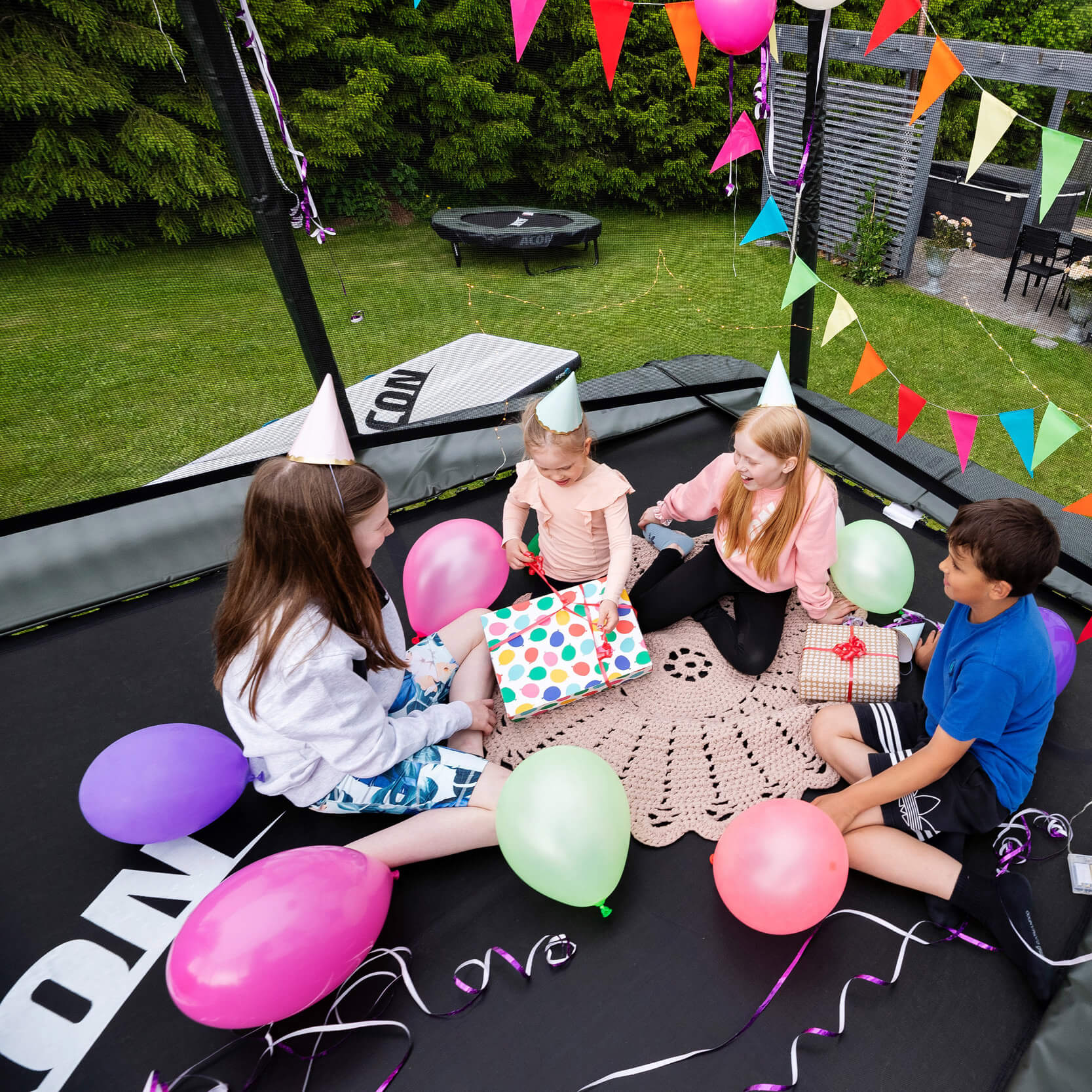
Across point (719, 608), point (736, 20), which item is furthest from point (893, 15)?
point (719, 608)

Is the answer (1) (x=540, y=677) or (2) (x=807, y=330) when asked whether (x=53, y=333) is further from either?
(2) (x=807, y=330)

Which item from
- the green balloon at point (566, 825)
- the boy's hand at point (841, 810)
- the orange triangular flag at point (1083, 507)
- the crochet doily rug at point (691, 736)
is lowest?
the crochet doily rug at point (691, 736)

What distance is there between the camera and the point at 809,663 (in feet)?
5.83

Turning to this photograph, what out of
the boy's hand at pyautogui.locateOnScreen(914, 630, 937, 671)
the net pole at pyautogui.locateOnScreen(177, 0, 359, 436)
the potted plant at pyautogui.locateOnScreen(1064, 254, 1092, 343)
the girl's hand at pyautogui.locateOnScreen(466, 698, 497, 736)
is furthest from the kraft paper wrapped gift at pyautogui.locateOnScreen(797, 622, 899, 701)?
the potted plant at pyautogui.locateOnScreen(1064, 254, 1092, 343)

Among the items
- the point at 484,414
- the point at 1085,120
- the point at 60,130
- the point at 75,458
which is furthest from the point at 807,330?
the point at 1085,120

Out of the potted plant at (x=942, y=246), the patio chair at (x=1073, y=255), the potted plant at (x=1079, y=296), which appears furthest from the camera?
the potted plant at (x=942, y=246)

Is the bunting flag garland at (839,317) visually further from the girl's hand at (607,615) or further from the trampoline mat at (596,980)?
the trampoline mat at (596,980)

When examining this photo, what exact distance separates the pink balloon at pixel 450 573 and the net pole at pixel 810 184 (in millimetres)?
1348

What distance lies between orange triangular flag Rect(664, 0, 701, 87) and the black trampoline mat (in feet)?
2.17

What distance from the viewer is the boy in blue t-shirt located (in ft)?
3.93

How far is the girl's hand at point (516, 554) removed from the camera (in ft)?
6.70

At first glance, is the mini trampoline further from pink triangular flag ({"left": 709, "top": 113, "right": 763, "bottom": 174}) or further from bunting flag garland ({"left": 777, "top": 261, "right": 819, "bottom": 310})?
bunting flag garland ({"left": 777, "top": 261, "right": 819, "bottom": 310})

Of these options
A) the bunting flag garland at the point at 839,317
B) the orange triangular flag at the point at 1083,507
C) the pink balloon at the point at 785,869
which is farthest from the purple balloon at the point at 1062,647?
the bunting flag garland at the point at 839,317

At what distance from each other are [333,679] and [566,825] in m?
0.51
